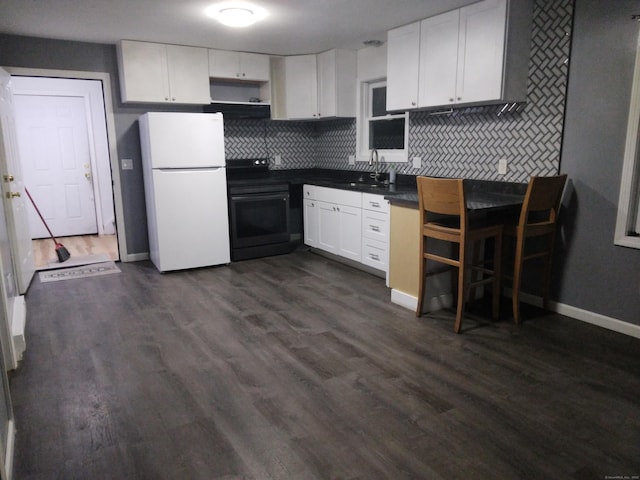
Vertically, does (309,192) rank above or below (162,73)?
below

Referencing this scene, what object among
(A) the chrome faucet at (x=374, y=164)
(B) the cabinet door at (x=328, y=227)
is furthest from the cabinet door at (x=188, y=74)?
(A) the chrome faucet at (x=374, y=164)

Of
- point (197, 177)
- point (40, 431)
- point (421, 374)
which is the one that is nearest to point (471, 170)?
point (421, 374)

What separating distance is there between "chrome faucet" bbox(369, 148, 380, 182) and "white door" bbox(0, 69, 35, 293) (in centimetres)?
335

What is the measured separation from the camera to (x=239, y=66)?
16.1 feet

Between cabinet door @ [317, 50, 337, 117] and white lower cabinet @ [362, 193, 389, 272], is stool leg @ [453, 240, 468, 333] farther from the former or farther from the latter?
cabinet door @ [317, 50, 337, 117]

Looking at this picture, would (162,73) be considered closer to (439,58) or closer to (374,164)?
(374,164)

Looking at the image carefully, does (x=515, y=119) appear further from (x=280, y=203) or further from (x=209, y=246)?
(x=209, y=246)

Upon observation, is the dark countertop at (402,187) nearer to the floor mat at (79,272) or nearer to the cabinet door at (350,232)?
the cabinet door at (350,232)

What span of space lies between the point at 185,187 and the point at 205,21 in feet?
5.07

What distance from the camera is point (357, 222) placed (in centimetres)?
444

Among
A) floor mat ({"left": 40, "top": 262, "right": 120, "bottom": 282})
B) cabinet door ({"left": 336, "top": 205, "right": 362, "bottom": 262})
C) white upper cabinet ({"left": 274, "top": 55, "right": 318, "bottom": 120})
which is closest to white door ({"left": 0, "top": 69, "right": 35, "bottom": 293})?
floor mat ({"left": 40, "top": 262, "right": 120, "bottom": 282})

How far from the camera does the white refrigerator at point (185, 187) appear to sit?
4371mm

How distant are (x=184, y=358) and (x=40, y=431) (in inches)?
32.9

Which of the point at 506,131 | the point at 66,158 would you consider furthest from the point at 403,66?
the point at 66,158
